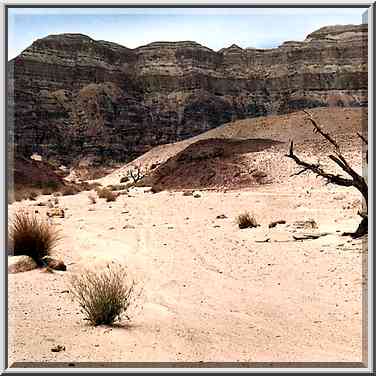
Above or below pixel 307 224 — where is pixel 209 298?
below

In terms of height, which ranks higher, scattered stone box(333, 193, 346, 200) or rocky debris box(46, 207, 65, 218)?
scattered stone box(333, 193, 346, 200)

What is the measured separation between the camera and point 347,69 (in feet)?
249

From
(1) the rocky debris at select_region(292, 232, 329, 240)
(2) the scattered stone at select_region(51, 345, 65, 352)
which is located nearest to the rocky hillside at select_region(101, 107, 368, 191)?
(1) the rocky debris at select_region(292, 232, 329, 240)

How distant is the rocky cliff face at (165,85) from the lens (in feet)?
230

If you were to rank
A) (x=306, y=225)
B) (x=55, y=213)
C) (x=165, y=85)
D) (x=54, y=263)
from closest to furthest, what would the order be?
1. (x=54, y=263)
2. (x=306, y=225)
3. (x=55, y=213)
4. (x=165, y=85)

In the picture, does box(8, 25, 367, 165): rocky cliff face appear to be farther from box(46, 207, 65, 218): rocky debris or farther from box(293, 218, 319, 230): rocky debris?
box(293, 218, 319, 230): rocky debris

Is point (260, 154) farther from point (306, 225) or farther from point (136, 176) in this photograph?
point (306, 225)

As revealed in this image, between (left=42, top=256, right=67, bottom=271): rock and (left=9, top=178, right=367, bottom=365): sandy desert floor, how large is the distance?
6.8 inches

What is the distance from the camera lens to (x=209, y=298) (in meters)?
5.87

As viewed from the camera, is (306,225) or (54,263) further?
(306,225)

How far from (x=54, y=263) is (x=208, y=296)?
2250 millimetres

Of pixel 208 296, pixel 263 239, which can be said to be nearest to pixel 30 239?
pixel 208 296

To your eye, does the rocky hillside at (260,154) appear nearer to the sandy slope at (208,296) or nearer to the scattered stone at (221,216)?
the scattered stone at (221,216)

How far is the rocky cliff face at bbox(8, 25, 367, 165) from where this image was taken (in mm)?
70188
